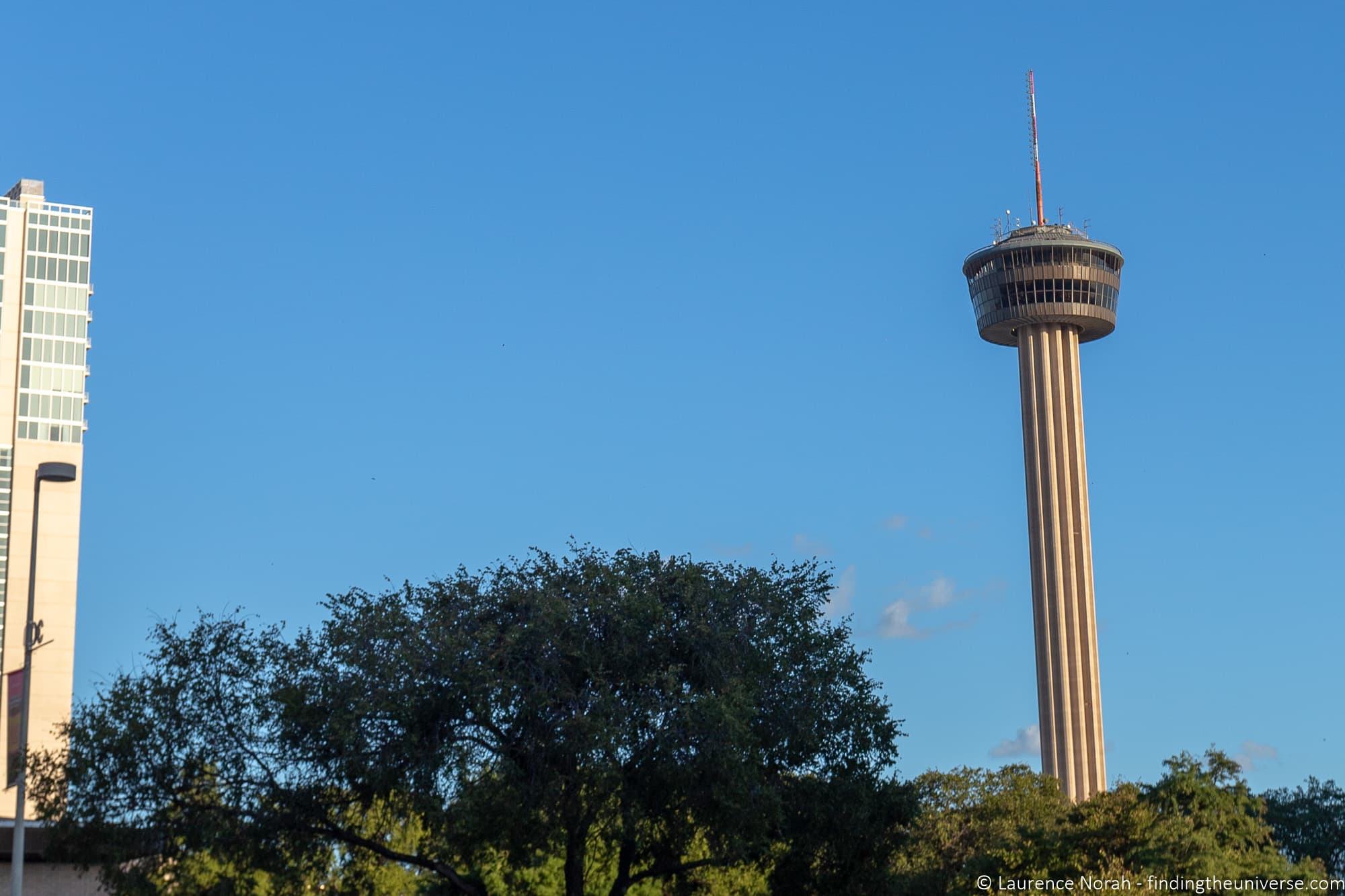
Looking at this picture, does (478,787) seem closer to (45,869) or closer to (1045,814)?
Answer: (45,869)

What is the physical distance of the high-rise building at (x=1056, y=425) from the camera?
134 m

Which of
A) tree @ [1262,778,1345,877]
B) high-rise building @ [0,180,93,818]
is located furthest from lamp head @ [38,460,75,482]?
high-rise building @ [0,180,93,818]

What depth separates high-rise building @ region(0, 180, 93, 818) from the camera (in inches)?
5448

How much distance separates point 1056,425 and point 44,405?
88.8 meters

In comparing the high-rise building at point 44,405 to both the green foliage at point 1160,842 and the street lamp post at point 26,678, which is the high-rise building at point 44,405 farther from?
the street lamp post at point 26,678

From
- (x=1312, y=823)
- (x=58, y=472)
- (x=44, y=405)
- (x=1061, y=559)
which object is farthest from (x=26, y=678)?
(x=44, y=405)

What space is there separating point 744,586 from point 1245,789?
16.0 meters

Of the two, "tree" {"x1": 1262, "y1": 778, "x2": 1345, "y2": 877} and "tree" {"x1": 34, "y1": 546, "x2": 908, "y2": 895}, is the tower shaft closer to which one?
"tree" {"x1": 1262, "y1": 778, "x2": 1345, "y2": 877}

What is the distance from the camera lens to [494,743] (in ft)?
135

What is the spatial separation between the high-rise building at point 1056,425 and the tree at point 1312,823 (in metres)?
29.9

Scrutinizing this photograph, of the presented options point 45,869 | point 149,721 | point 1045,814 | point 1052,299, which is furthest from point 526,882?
point 1052,299

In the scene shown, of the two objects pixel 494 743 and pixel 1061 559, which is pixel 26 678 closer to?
pixel 494 743

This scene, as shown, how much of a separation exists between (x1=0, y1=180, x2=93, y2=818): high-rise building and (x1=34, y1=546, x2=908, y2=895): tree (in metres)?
98.7

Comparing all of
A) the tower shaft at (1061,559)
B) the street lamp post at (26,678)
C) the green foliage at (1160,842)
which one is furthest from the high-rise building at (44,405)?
the street lamp post at (26,678)
